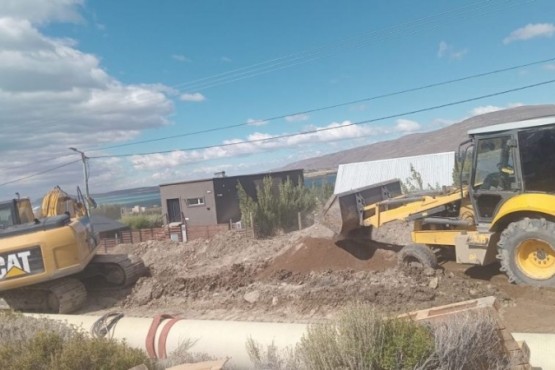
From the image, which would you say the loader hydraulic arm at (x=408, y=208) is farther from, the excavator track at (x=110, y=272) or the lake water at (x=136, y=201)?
the lake water at (x=136, y=201)

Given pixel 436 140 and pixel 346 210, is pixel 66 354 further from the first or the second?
pixel 436 140

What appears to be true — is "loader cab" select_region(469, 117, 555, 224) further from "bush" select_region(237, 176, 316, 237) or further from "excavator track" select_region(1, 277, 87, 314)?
"bush" select_region(237, 176, 316, 237)

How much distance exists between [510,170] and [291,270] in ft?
16.6

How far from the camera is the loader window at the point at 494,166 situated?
8.16 meters

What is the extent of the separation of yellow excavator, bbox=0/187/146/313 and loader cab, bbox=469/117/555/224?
8.54 m

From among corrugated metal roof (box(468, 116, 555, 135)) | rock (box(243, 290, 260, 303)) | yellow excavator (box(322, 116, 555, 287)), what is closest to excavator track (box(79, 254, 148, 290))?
rock (box(243, 290, 260, 303))

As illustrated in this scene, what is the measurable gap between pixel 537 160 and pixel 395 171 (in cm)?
3387

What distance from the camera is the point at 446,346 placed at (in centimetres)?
385

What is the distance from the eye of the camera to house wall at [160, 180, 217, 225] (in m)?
34.5

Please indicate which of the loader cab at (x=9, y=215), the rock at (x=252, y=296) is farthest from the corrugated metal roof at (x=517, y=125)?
the loader cab at (x=9, y=215)

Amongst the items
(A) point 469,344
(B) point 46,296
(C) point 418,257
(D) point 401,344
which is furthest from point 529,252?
(B) point 46,296

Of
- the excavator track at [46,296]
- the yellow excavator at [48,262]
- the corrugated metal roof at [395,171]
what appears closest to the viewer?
the yellow excavator at [48,262]

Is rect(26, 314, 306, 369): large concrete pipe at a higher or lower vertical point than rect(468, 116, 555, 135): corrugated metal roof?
lower

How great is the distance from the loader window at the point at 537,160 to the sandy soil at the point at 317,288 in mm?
1680
